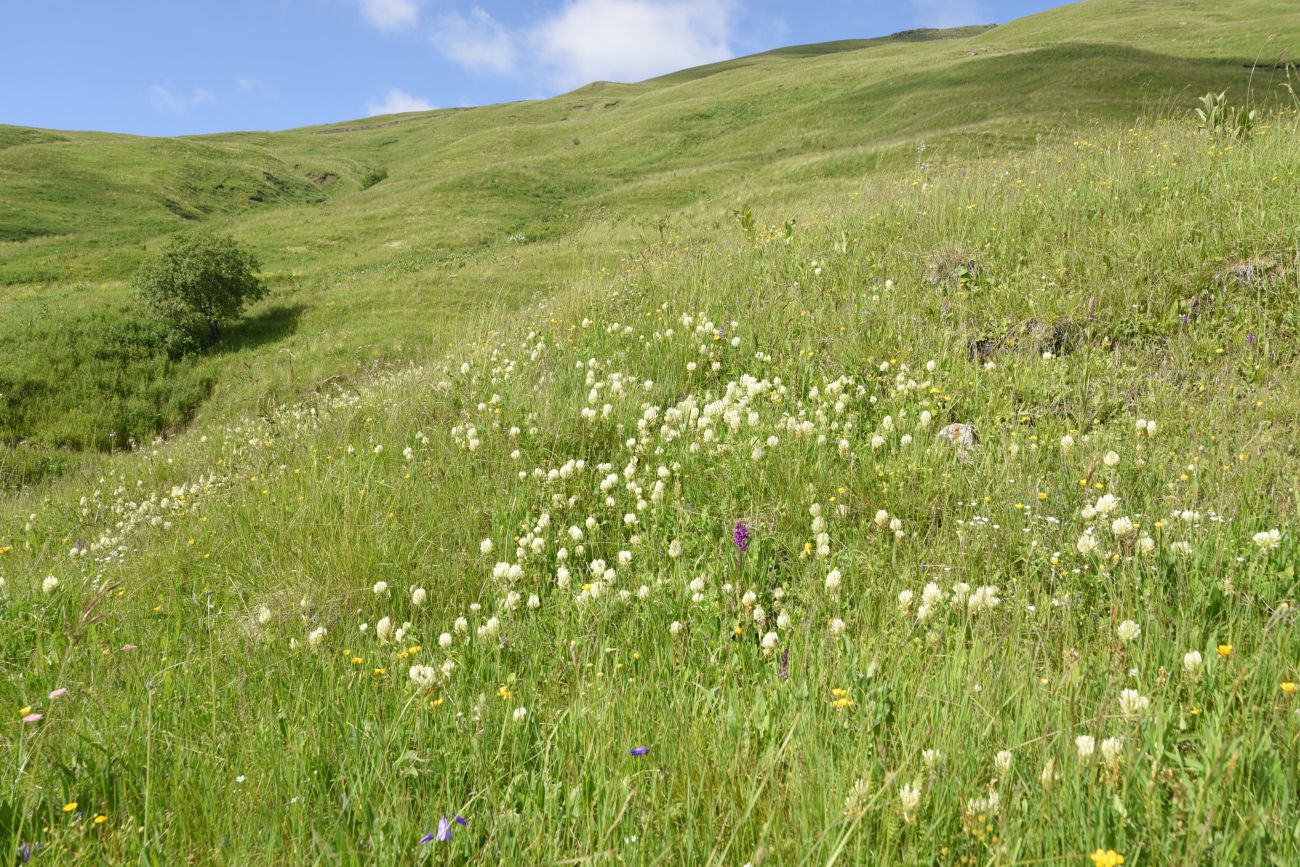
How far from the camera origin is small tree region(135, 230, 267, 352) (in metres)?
27.9

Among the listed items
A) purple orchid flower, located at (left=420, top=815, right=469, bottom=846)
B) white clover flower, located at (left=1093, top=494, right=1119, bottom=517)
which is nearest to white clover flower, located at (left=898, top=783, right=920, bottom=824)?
purple orchid flower, located at (left=420, top=815, right=469, bottom=846)

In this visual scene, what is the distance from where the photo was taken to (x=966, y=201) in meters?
8.29

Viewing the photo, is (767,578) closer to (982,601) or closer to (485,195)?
(982,601)

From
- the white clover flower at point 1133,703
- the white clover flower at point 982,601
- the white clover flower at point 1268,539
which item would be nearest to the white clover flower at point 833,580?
the white clover flower at point 982,601

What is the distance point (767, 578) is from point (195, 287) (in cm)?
3146

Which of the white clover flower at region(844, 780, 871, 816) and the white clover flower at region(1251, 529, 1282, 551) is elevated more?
the white clover flower at region(1251, 529, 1282, 551)

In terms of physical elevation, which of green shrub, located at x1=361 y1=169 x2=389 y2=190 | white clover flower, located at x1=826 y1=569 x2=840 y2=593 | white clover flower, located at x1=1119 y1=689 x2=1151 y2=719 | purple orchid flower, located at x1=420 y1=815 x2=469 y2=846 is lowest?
purple orchid flower, located at x1=420 y1=815 x2=469 y2=846

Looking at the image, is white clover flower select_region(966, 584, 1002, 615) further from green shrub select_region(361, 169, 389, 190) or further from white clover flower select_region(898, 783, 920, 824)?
green shrub select_region(361, 169, 389, 190)

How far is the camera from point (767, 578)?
3512mm

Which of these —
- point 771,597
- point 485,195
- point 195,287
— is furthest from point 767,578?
point 485,195

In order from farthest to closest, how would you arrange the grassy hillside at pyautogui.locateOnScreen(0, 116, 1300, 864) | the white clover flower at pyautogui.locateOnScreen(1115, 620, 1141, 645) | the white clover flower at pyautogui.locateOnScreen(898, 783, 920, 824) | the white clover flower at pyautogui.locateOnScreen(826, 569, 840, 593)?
the white clover flower at pyautogui.locateOnScreen(826, 569, 840, 593), the white clover flower at pyautogui.locateOnScreen(1115, 620, 1141, 645), the grassy hillside at pyautogui.locateOnScreen(0, 116, 1300, 864), the white clover flower at pyautogui.locateOnScreen(898, 783, 920, 824)

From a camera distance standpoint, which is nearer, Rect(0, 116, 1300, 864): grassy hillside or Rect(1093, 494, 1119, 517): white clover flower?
Rect(0, 116, 1300, 864): grassy hillside

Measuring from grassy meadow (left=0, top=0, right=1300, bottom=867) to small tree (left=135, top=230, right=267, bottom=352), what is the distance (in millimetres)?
21297

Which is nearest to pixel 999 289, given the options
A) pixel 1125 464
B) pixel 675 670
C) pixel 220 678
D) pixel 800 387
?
pixel 800 387
